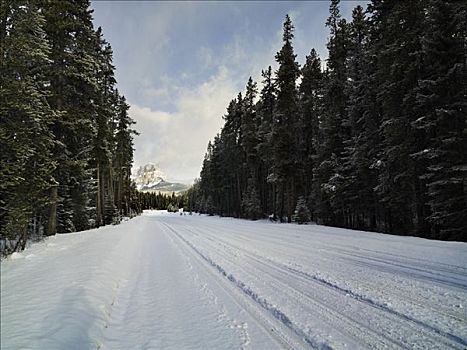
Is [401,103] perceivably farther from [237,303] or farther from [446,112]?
[237,303]

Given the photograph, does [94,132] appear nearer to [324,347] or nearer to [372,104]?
[324,347]

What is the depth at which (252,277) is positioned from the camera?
22.4ft

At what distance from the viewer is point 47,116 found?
31.2ft

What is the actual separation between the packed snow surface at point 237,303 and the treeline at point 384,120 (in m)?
7.65

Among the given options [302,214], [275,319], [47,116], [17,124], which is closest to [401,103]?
[302,214]

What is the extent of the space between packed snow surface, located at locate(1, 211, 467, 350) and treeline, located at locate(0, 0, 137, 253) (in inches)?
77.0

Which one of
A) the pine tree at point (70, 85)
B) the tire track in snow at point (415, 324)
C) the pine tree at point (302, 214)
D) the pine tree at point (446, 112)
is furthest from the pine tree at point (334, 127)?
the tire track in snow at point (415, 324)

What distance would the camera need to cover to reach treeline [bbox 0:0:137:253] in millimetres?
7723

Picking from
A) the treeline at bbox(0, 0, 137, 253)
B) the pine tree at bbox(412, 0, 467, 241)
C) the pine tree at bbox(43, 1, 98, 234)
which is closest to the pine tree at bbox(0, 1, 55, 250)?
the treeline at bbox(0, 0, 137, 253)

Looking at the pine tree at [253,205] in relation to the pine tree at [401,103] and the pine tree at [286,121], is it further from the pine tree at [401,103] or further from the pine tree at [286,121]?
the pine tree at [401,103]

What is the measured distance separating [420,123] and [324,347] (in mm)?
14692

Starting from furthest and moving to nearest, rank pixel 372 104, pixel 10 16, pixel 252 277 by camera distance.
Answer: pixel 372 104, pixel 10 16, pixel 252 277

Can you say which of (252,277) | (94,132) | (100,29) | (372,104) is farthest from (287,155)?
(252,277)

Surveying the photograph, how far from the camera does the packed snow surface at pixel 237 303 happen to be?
3.70m
